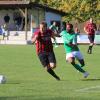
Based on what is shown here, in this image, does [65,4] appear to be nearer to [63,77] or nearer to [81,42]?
[81,42]

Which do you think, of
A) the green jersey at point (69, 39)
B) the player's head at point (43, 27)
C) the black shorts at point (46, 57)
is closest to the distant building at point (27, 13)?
the green jersey at point (69, 39)

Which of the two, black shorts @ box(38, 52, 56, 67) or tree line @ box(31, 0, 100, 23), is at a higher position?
black shorts @ box(38, 52, 56, 67)

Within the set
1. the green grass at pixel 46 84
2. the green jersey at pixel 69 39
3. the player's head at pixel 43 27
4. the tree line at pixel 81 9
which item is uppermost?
the player's head at pixel 43 27

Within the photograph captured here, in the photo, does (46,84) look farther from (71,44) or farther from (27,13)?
(27,13)

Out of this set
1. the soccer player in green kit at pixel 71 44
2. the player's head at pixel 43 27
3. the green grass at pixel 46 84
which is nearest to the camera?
the green grass at pixel 46 84

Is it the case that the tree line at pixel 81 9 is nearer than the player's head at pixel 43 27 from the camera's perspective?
No

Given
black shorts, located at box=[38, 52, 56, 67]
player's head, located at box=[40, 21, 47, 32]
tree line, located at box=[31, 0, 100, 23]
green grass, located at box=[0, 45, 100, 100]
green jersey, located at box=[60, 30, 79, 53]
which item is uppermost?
player's head, located at box=[40, 21, 47, 32]

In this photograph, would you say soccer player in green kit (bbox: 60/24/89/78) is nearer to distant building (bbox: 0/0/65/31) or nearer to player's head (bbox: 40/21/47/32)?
player's head (bbox: 40/21/47/32)

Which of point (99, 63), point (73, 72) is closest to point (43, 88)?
point (73, 72)

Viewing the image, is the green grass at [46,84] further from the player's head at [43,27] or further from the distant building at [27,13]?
the distant building at [27,13]

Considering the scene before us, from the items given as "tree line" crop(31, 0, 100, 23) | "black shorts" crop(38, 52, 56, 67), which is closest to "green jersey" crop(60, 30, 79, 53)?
"black shorts" crop(38, 52, 56, 67)

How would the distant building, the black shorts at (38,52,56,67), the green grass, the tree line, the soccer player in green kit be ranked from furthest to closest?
1. the tree line
2. the distant building
3. the soccer player in green kit
4. the black shorts at (38,52,56,67)
5. the green grass

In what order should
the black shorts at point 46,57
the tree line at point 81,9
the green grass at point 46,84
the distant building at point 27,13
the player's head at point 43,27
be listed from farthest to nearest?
the tree line at point 81,9
the distant building at point 27,13
the black shorts at point 46,57
the player's head at point 43,27
the green grass at point 46,84

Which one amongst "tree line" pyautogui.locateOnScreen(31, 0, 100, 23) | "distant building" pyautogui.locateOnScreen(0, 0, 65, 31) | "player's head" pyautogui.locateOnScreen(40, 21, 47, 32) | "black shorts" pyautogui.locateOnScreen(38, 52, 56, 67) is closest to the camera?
"player's head" pyautogui.locateOnScreen(40, 21, 47, 32)
